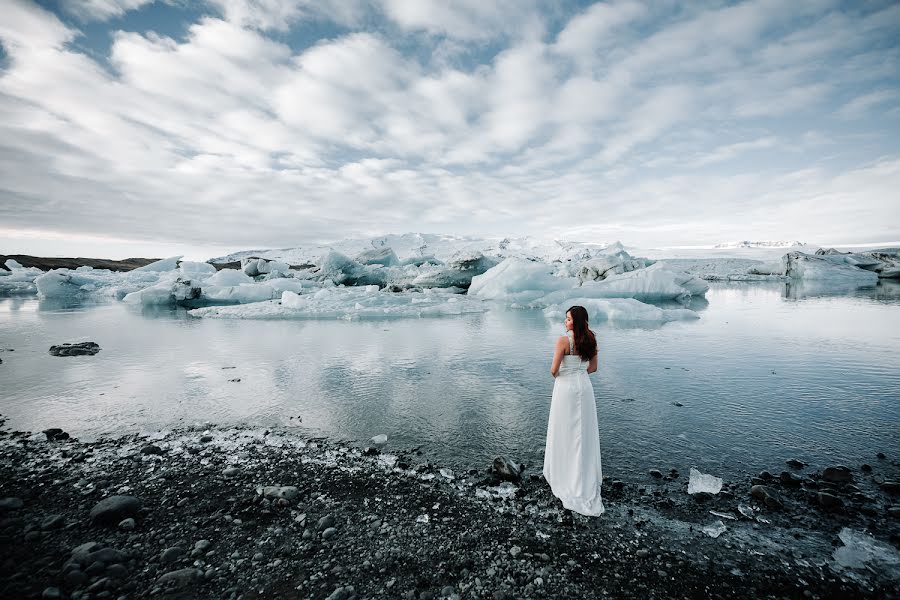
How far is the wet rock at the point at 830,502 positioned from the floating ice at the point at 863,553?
0.26 metres

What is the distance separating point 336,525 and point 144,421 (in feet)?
10.3

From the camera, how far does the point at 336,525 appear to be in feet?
8.29

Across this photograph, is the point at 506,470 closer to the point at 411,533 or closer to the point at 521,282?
the point at 411,533

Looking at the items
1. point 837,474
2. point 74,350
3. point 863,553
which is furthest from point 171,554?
point 74,350

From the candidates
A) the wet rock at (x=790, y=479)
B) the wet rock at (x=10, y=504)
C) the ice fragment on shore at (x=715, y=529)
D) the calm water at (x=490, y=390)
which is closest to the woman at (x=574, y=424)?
the calm water at (x=490, y=390)

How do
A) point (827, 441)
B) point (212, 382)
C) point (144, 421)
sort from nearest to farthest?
point (827, 441)
point (144, 421)
point (212, 382)

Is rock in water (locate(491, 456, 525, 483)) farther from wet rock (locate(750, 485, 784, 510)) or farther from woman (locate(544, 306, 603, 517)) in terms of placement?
wet rock (locate(750, 485, 784, 510))

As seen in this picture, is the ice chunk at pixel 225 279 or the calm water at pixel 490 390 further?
the ice chunk at pixel 225 279

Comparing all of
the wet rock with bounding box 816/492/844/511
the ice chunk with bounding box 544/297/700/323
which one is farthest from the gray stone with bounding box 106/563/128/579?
the ice chunk with bounding box 544/297/700/323

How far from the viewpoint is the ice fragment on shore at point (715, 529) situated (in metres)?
2.44

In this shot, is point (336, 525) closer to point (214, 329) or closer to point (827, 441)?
point (827, 441)

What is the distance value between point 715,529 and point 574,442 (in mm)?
924

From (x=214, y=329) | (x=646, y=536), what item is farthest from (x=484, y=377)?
(x=214, y=329)

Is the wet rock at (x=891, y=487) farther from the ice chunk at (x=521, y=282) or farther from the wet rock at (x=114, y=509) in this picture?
the ice chunk at (x=521, y=282)
